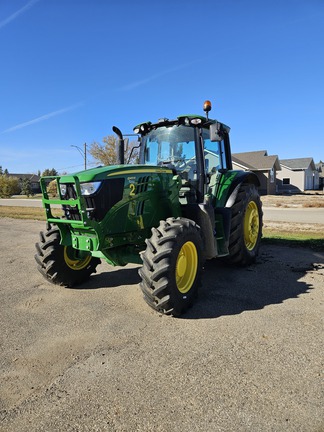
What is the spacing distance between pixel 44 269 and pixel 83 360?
90.4 inches

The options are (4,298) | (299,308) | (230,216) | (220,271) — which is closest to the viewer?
(299,308)

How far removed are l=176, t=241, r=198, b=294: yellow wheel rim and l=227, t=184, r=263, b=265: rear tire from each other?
1.57 metres

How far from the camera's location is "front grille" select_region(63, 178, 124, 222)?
4195 mm

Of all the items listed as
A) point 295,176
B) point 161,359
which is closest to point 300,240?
point 161,359

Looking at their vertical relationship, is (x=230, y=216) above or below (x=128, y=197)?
below

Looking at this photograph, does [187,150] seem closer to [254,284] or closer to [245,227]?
[245,227]

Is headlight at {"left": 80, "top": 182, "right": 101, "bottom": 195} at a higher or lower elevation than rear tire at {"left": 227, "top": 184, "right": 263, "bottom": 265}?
higher

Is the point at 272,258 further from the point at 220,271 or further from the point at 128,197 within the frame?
the point at 128,197

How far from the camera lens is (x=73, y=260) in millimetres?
5242

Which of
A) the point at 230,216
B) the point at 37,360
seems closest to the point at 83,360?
the point at 37,360

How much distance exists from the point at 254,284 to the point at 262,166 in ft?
113

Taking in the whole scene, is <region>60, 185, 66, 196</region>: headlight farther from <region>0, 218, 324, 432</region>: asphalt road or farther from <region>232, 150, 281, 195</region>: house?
<region>232, 150, 281, 195</region>: house

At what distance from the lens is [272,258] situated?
6.95 metres

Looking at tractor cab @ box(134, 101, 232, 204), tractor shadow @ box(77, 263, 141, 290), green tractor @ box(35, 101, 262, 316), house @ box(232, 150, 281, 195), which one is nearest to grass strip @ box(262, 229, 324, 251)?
green tractor @ box(35, 101, 262, 316)
